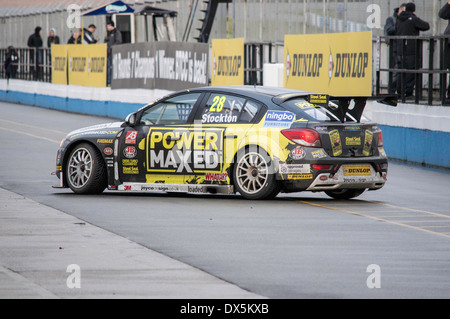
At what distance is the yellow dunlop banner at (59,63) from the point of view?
133ft

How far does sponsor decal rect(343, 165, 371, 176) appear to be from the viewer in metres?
13.2

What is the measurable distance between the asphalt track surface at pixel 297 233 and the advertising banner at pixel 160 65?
12.1 m

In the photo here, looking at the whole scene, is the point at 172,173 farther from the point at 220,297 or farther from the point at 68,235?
the point at 220,297

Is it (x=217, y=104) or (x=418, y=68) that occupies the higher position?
(x=418, y=68)

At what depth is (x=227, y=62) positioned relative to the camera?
27.9 meters

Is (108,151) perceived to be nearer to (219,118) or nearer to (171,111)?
(171,111)

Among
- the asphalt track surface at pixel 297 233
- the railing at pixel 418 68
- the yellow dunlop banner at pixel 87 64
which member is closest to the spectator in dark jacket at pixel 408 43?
the railing at pixel 418 68

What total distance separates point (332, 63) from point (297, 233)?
1161 cm

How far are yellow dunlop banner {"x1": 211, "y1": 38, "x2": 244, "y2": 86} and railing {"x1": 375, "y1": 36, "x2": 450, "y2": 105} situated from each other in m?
5.81

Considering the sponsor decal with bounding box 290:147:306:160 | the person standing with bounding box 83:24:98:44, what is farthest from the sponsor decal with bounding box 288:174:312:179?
the person standing with bounding box 83:24:98:44

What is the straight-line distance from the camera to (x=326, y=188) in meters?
13.2

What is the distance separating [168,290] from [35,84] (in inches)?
1489

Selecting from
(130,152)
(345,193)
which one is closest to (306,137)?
(345,193)

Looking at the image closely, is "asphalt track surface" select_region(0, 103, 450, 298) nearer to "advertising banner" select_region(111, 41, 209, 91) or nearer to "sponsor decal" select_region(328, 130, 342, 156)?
"sponsor decal" select_region(328, 130, 342, 156)
